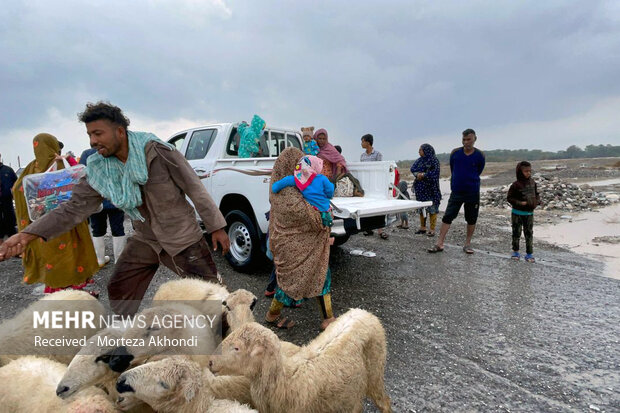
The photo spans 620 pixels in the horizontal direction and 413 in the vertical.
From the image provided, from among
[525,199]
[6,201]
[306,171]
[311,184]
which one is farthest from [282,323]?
[6,201]

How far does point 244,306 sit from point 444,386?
1740 mm

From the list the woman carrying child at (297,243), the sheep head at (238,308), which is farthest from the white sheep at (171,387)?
the woman carrying child at (297,243)

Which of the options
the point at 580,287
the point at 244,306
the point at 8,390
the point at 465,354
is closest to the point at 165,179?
the point at 244,306

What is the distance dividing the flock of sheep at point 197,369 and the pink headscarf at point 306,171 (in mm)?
1382

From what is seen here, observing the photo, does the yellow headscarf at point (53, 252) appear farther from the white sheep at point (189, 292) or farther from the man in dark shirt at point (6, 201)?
the man in dark shirt at point (6, 201)

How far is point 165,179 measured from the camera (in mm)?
2248

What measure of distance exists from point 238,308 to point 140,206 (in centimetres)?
113

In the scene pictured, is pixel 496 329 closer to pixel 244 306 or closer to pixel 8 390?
pixel 244 306

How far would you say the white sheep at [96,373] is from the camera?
1.22 m

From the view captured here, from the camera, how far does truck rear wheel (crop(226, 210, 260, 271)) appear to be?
15.7 feet

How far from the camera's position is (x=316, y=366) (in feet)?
5.37

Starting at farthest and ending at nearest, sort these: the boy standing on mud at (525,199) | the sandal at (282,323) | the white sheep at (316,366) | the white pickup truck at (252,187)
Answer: the boy standing on mud at (525,199), the white pickup truck at (252,187), the sandal at (282,323), the white sheep at (316,366)

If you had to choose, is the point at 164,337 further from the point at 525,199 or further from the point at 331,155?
the point at 525,199

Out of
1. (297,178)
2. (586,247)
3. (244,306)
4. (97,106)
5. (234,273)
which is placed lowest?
(586,247)
